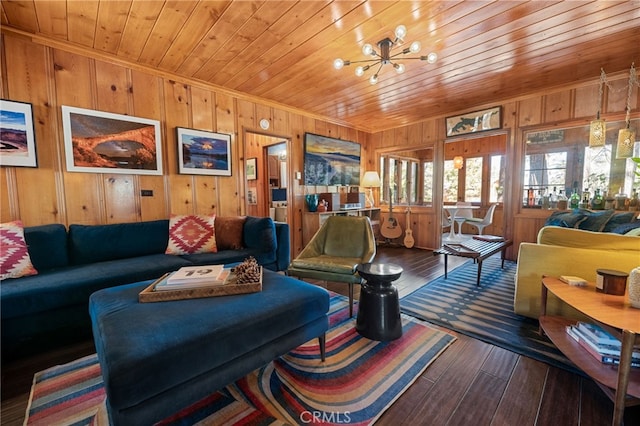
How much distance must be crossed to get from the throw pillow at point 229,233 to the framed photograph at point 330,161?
1.65m

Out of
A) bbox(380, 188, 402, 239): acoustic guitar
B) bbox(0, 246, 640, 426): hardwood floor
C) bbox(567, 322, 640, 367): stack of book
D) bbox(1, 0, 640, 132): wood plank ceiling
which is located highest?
bbox(1, 0, 640, 132): wood plank ceiling

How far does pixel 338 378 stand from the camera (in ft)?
5.08

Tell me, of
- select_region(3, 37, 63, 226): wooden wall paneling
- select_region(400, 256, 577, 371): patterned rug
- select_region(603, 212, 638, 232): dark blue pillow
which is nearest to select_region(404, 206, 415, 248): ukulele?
select_region(400, 256, 577, 371): patterned rug

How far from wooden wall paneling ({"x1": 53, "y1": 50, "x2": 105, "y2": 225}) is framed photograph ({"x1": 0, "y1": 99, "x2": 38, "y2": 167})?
7.8 inches

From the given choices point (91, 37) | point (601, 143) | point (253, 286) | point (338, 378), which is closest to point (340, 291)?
point (338, 378)

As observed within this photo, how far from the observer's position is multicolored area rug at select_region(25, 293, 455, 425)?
129 centimetres

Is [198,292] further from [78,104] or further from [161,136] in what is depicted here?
[78,104]

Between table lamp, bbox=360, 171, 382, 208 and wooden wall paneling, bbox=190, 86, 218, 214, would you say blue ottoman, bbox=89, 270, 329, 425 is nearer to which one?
wooden wall paneling, bbox=190, 86, 218, 214

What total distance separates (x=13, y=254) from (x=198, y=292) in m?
1.60

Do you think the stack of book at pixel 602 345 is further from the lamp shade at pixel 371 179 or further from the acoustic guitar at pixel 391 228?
the lamp shade at pixel 371 179

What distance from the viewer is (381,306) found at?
6.27ft

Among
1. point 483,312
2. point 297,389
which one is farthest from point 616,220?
point 297,389

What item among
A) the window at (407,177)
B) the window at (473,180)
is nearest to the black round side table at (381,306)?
the window at (407,177)

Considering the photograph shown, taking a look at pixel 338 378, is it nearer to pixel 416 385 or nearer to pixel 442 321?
pixel 416 385
